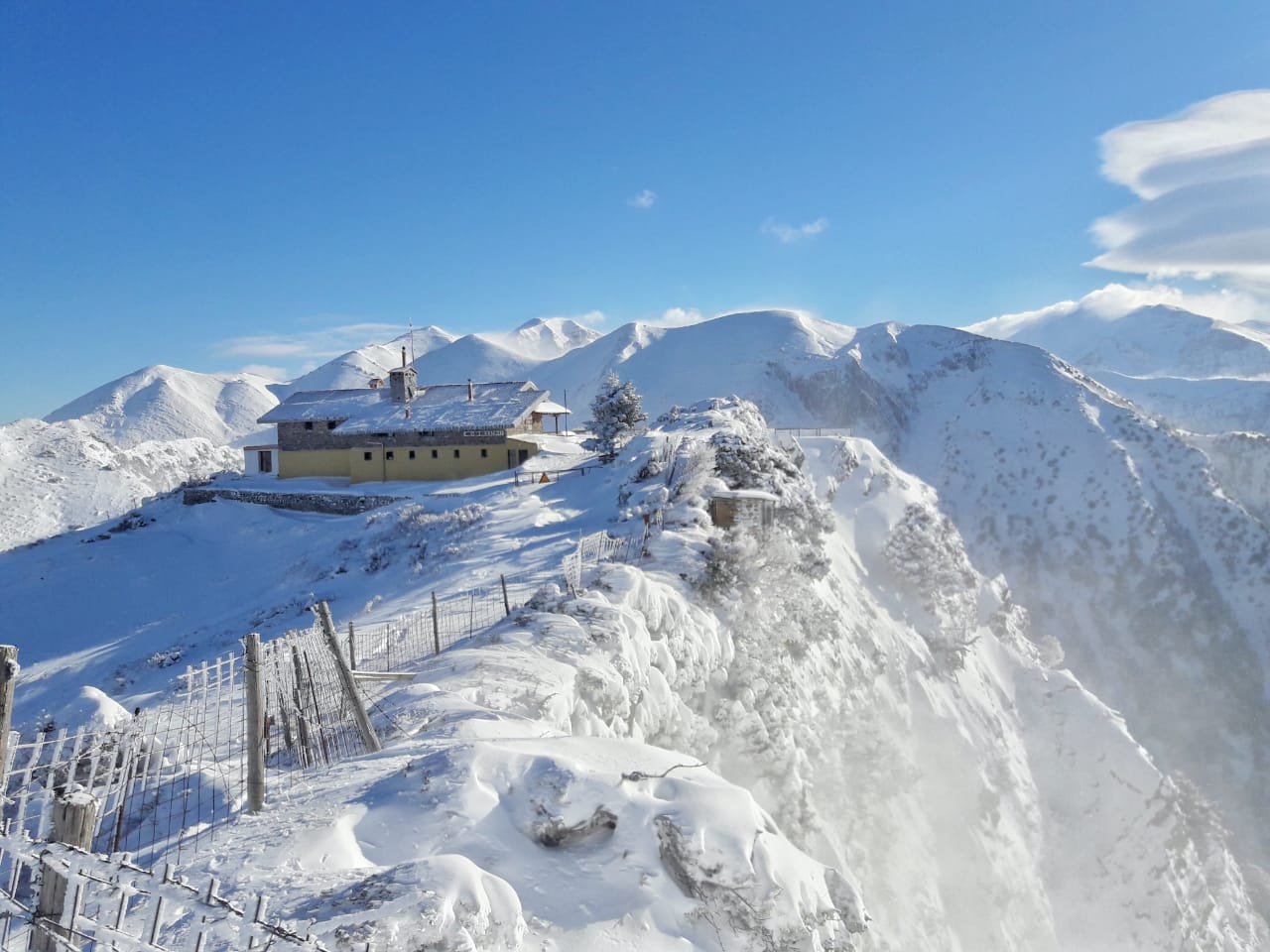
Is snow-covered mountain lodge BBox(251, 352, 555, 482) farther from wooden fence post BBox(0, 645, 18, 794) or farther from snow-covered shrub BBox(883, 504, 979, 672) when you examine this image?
wooden fence post BBox(0, 645, 18, 794)

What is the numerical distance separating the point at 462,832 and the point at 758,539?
15634mm

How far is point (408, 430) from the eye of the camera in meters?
44.2

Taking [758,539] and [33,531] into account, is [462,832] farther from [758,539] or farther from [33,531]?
[33,531]

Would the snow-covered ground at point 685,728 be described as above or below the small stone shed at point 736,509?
below

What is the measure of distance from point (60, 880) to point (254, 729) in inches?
113

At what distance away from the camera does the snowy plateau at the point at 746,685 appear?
6211 mm

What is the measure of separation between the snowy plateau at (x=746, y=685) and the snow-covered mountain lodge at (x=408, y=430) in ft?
7.03

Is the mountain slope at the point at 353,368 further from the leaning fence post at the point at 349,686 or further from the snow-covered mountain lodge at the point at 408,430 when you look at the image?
the leaning fence post at the point at 349,686

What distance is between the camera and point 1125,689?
57344 millimetres

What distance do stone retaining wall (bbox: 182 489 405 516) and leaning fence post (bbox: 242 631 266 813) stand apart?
1292 inches

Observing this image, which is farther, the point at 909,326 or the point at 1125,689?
the point at 909,326

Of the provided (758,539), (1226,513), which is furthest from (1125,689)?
(758,539)

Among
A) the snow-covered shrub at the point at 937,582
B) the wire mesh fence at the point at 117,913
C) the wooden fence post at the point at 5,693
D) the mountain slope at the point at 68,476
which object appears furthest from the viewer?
the mountain slope at the point at 68,476

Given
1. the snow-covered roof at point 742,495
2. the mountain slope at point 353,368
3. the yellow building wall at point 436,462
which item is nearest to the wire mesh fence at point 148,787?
the snow-covered roof at point 742,495
